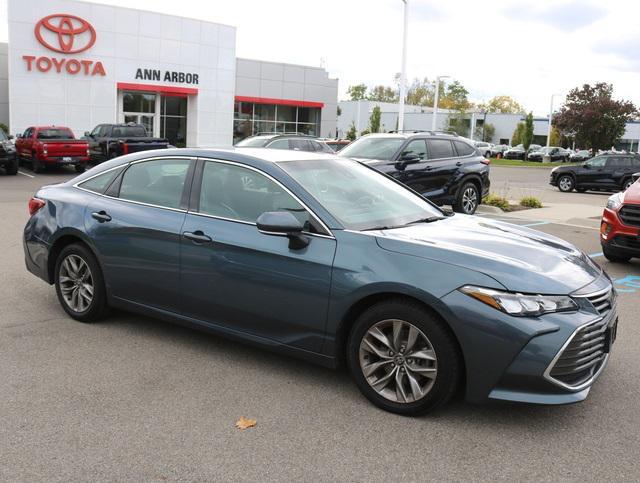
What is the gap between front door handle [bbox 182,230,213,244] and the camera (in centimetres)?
464

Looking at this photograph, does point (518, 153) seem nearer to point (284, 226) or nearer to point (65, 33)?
point (65, 33)

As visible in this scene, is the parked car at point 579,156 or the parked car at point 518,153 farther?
the parked car at point 518,153

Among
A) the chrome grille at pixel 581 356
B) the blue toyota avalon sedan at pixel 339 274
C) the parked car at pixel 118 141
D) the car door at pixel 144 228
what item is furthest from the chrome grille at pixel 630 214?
the parked car at pixel 118 141

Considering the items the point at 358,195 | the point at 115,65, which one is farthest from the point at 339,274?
the point at 115,65

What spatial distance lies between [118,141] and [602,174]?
725 inches

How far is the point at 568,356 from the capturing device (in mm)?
3604

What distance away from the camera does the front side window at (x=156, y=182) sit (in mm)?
5051

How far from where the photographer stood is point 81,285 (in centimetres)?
559

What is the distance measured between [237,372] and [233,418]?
2.43 ft

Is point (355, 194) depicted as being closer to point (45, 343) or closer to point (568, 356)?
point (568, 356)

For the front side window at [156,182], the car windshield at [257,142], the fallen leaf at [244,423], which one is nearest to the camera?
the fallen leaf at [244,423]

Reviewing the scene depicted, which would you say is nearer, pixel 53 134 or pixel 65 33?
pixel 53 134

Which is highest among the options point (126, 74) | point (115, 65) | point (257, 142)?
point (115, 65)

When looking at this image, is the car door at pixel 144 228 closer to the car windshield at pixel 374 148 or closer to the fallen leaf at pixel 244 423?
the fallen leaf at pixel 244 423
